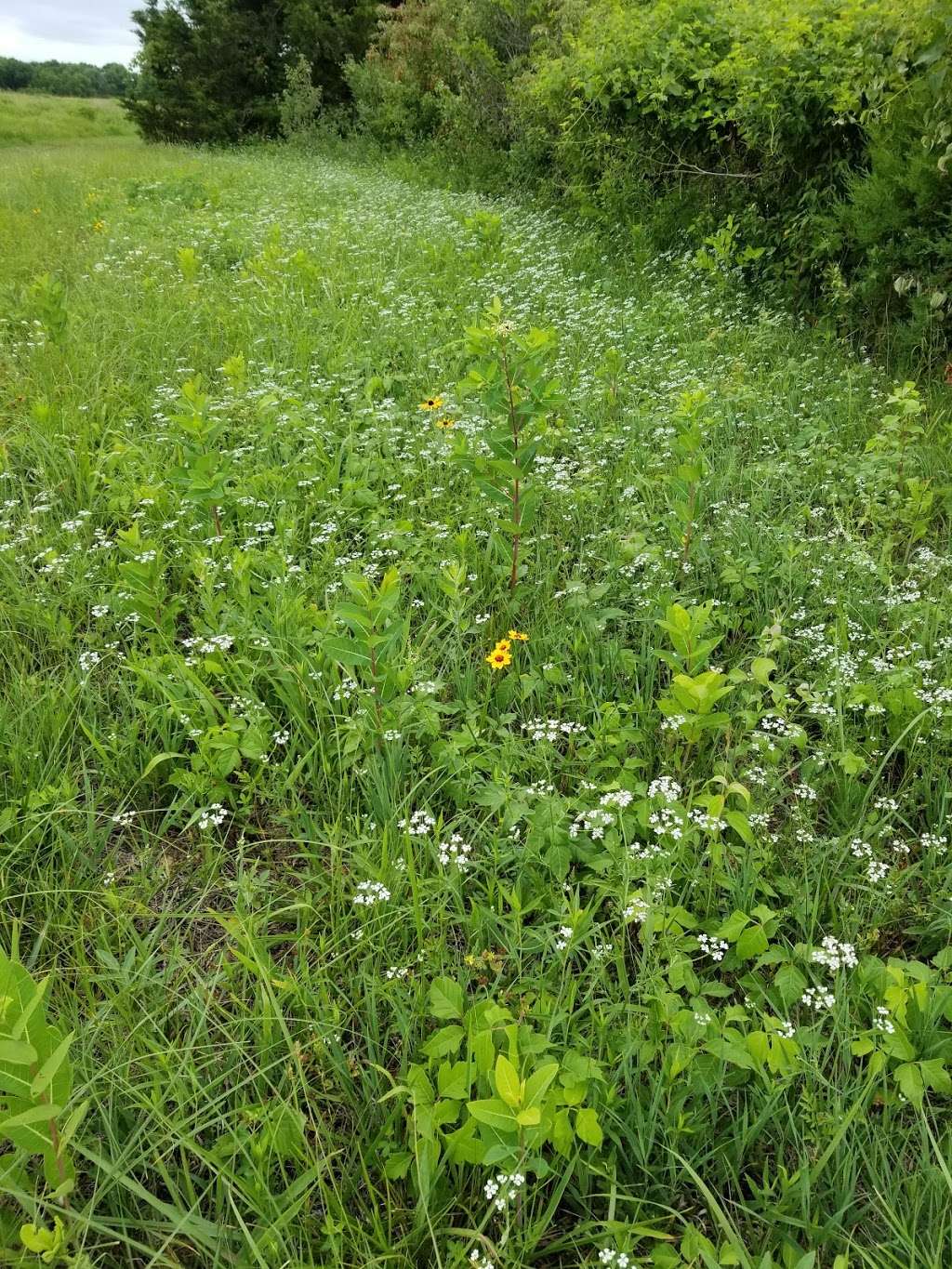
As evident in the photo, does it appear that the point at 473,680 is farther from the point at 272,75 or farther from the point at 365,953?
the point at 272,75

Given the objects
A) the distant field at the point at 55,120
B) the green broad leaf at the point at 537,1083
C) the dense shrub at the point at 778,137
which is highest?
the distant field at the point at 55,120

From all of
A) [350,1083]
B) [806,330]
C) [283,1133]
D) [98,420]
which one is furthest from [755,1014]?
[806,330]

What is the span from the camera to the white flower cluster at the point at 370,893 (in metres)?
1.64

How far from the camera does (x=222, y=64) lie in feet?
81.3

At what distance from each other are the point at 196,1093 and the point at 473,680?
4.29ft

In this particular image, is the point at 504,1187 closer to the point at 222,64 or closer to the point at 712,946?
the point at 712,946

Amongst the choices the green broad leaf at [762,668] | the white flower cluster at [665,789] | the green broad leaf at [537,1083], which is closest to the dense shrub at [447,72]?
the green broad leaf at [762,668]

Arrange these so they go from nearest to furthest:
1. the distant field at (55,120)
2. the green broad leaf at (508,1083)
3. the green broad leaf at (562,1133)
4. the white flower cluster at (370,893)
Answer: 1. the green broad leaf at (508,1083)
2. the green broad leaf at (562,1133)
3. the white flower cluster at (370,893)
4. the distant field at (55,120)

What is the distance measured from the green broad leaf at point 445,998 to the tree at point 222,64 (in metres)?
28.1

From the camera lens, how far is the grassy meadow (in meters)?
1.33

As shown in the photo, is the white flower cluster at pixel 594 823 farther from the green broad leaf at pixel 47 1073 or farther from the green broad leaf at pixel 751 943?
the green broad leaf at pixel 47 1073

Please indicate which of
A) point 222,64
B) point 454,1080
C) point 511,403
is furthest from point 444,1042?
point 222,64

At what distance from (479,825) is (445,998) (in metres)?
0.50

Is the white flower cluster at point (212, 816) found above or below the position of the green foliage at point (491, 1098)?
above
